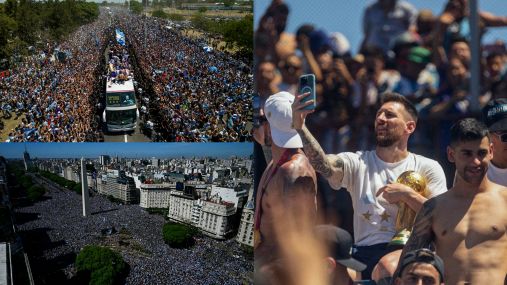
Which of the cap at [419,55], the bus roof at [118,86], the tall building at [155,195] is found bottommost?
the tall building at [155,195]

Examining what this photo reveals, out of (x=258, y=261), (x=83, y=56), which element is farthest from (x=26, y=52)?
(x=258, y=261)

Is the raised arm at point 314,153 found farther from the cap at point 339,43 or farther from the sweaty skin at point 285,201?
the cap at point 339,43

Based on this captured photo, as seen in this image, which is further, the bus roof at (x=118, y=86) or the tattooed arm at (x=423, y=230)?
the bus roof at (x=118, y=86)

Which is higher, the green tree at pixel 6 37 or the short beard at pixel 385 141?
the green tree at pixel 6 37

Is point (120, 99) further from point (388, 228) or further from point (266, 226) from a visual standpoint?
point (388, 228)

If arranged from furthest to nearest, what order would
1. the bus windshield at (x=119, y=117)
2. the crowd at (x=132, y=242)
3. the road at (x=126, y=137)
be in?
the crowd at (x=132, y=242)
the bus windshield at (x=119, y=117)
the road at (x=126, y=137)

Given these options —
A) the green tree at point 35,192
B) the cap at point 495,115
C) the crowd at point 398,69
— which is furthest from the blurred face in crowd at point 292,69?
the green tree at point 35,192

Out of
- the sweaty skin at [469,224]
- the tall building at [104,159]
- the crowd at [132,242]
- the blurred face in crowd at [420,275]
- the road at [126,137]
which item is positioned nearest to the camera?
the blurred face in crowd at [420,275]
